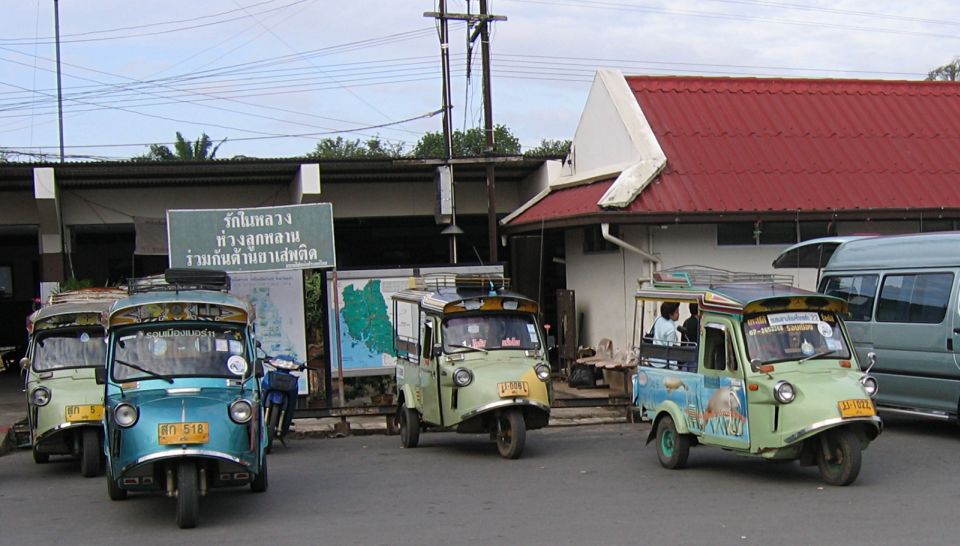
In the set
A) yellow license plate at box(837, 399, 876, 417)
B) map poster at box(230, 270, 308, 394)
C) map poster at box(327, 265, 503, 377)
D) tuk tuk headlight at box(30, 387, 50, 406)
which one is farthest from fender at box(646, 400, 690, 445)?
map poster at box(230, 270, 308, 394)

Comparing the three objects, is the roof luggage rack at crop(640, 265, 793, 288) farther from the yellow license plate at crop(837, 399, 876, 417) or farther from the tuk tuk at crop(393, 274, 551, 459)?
the yellow license plate at crop(837, 399, 876, 417)

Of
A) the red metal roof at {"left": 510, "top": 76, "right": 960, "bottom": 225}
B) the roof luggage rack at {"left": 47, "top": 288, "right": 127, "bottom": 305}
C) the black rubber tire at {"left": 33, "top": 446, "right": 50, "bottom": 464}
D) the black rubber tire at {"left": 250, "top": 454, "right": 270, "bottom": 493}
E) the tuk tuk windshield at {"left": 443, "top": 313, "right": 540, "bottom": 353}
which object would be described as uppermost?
the red metal roof at {"left": 510, "top": 76, "right": 960, "bottom": 225}

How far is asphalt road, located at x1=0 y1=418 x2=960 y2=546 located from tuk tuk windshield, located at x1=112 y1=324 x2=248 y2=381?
1354 millimetres

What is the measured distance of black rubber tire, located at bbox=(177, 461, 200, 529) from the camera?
349 inches

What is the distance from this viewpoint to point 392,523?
9102mm

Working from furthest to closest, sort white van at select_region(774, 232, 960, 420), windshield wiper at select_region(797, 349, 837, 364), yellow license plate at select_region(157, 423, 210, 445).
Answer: white van at select_region(774, 232, 960, 420)
windshield wiper at select_region(797, 349, 837, 364)
yellow license plate at select_region(157, 423, 210, 445)

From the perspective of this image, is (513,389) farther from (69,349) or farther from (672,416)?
(69,349)

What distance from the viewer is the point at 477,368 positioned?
1291 cm

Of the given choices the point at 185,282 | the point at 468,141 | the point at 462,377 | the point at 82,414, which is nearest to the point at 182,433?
the point at 185,282

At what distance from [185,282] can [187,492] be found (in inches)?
133

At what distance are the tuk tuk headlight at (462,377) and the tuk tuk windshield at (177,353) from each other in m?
3.23

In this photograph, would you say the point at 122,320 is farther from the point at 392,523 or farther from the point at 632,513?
the point at 632,513

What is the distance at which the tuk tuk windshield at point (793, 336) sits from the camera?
10.7 metres

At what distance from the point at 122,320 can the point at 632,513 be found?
522 centimetres
